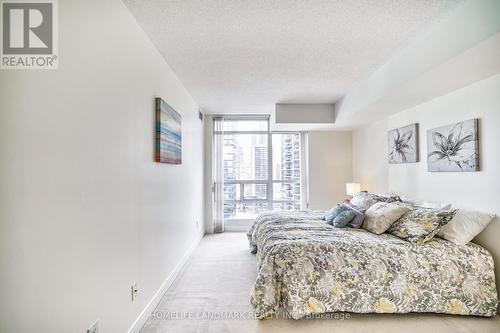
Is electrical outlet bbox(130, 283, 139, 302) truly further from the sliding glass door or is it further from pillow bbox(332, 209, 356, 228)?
the sliding glass door

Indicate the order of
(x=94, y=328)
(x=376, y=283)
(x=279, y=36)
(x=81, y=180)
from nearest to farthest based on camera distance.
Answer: (x=81, y=180), (x=94, y=328), (x=376, y=283), (x=279, y=36)

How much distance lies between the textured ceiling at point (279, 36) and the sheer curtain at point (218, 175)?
6.42ft

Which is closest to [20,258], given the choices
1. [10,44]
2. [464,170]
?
[10,44]

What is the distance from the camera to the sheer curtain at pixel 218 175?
5555mm

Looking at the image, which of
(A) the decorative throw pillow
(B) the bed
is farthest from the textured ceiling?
(B) the bed

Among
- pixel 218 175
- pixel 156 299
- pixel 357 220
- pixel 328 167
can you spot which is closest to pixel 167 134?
pixel 156 299

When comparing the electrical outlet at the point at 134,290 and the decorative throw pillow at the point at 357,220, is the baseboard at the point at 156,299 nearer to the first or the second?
the electrical outlet at the point at 134,290

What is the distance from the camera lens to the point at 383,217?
109 inches

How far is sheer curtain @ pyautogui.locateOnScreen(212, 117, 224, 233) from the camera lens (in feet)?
18.2

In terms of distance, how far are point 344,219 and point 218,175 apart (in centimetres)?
318

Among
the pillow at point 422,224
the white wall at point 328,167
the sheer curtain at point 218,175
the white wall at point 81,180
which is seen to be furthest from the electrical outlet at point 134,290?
the white wall at point 328,167

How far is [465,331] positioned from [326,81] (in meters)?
2.94

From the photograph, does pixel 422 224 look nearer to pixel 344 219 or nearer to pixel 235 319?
Answer: pixel 344 219

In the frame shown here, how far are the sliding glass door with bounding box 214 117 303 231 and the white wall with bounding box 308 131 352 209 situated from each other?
321 millimetres
